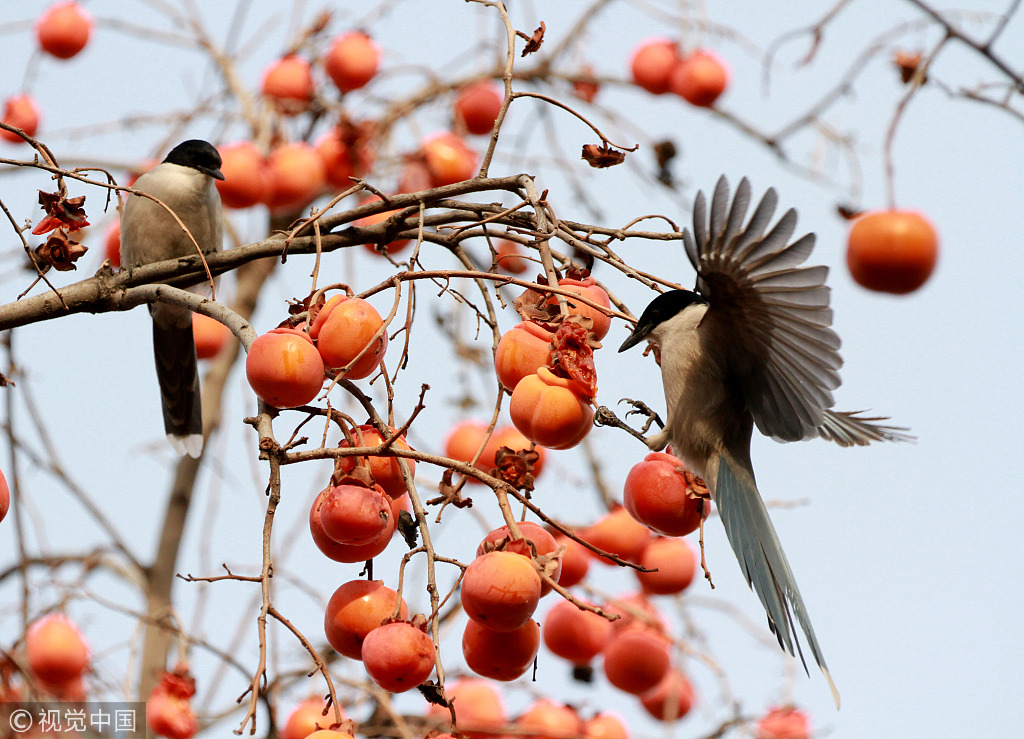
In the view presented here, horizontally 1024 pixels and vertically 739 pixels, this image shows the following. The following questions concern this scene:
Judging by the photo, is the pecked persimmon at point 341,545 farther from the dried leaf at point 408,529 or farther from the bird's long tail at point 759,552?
the bird's long tail at point 759,552

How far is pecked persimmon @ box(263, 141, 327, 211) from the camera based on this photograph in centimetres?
355

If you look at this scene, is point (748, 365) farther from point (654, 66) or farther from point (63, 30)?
point (63, 30)

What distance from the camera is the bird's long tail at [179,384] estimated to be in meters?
3.10

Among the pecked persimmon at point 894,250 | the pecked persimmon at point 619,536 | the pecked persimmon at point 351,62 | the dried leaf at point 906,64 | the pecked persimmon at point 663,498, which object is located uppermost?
the pecked persimmon at point 351,62

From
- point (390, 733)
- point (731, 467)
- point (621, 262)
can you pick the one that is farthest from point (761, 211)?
point (390, 733)

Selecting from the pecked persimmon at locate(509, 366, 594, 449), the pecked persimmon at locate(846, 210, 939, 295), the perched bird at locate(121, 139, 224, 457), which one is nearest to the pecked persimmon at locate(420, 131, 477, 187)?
the perched bird at locate(121, 139, 224, 457)

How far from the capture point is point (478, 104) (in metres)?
3.93

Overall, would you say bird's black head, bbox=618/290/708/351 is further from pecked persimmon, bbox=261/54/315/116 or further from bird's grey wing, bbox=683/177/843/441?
pecked persimmon, bbox=261/54/315/116

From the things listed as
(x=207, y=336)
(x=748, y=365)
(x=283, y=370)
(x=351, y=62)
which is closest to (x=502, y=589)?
(x=283, y=370)

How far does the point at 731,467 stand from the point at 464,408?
1221mm

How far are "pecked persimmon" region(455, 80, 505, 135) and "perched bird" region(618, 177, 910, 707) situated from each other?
1854 mm

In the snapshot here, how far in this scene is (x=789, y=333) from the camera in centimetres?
200

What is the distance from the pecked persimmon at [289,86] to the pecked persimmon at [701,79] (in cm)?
143

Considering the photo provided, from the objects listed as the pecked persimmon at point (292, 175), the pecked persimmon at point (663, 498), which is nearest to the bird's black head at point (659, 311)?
the pecked persimmon at point (663, 498)
